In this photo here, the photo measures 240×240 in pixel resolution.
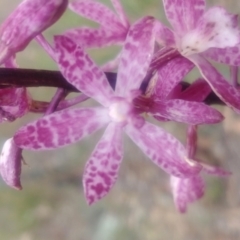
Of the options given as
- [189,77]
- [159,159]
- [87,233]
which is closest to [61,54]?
[159,159]

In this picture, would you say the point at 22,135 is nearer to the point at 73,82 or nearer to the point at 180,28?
the point at 73,82

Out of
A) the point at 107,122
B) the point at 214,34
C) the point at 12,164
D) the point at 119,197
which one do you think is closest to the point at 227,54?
the point at 214,34

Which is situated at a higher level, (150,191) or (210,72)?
(210,72)

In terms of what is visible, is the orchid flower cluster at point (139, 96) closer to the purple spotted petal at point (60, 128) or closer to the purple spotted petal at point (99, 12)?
the purple spotted petal at point (60, 128)

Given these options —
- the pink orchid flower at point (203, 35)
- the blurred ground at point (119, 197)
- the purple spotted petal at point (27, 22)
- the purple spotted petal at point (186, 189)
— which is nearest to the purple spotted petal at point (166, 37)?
the pink orchid flower at point (203, 35)

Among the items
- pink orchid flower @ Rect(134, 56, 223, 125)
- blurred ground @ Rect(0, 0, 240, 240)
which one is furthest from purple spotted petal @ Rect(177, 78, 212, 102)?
blurred ground @ Rect(0, 0, 240, 240)

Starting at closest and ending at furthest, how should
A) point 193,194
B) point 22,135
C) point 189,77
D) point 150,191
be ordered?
1. point 22,135
2. point 193,194
3. point 189,77
4. point 150,191

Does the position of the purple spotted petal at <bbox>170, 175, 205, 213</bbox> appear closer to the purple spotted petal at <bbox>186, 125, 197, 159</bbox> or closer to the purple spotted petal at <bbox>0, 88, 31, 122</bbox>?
the purple spotted petal at <bbox>186, 125, 197, 159</bbox>
